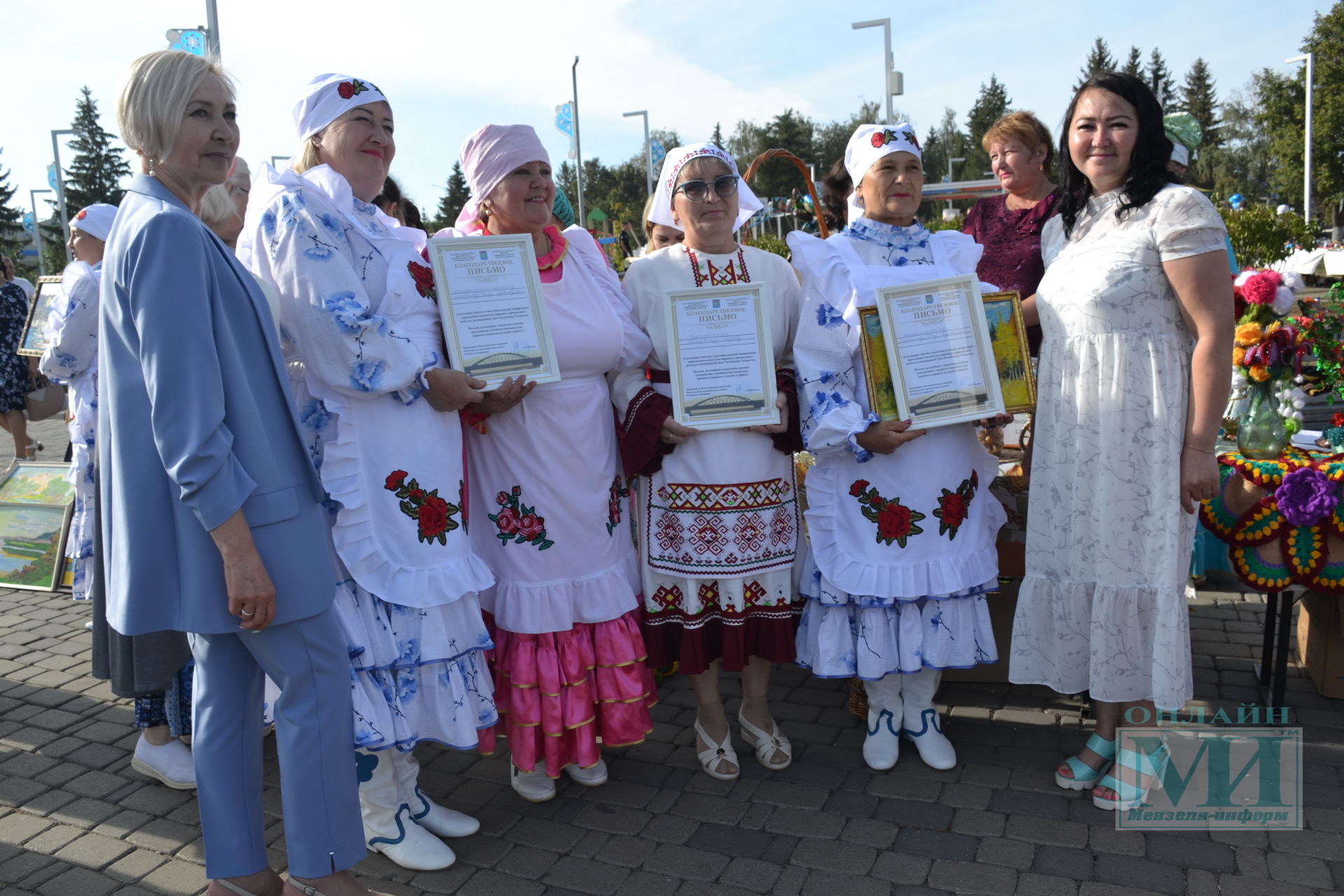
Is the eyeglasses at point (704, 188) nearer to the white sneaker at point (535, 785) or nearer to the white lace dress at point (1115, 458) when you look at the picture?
the white lace dress at point (1115, 458)

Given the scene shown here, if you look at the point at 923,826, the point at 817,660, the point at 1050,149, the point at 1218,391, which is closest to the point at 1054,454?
the point at 1218,391

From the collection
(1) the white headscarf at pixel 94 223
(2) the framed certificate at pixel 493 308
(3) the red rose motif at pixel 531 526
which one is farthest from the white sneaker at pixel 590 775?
(1) the white headscarf at pixel 94 223

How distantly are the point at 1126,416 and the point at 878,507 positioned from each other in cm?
86

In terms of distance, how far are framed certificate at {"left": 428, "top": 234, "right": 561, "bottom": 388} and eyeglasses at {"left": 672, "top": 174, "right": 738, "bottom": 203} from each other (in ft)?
1.98

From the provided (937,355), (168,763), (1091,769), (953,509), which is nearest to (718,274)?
(937,355)

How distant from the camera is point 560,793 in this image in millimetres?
3477

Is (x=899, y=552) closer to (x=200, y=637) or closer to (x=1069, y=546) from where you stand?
(x=1069, y=546)

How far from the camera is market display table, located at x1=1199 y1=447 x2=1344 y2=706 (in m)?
3.54

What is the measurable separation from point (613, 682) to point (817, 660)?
748mm

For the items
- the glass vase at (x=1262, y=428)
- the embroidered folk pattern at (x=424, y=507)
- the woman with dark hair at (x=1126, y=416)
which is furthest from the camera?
the glass vase at (x=1262, y=428)

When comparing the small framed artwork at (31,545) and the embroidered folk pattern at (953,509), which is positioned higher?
the embroidered folk pattern at (953,509)

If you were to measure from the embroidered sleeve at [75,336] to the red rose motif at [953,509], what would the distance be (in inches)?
146

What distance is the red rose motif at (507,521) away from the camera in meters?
3.26

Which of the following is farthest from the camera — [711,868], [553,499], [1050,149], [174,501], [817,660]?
[1050,149]
